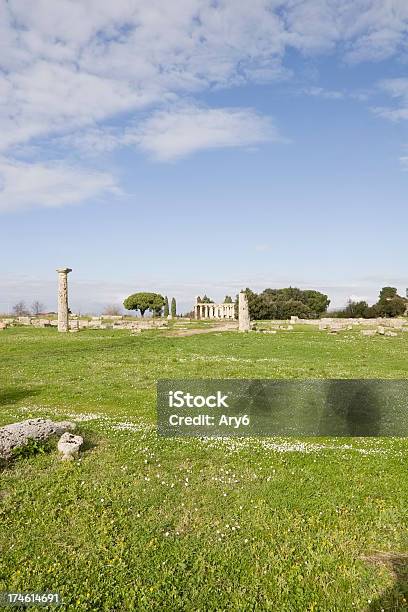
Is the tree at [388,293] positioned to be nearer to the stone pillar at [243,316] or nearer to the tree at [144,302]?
the tree at [144,302]

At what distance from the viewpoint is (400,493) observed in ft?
29.4

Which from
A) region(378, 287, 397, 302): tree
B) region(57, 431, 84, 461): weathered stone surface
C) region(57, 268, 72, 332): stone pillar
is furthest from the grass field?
region(378, 287, 397, 302): tree

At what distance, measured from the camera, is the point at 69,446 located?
10.3 m

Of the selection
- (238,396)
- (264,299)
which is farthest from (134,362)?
(264,299)

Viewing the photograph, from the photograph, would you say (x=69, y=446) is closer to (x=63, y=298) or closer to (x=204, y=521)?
(x=204, y=521)

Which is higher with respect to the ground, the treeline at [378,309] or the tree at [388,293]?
the tree at [388,293]

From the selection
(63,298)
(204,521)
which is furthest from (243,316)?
(204,521)

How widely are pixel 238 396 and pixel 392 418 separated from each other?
5172 mm

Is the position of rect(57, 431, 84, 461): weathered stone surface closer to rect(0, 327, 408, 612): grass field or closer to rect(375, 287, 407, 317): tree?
rect(0, 327, 408, 612): grass field

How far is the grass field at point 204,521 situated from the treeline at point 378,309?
255 feet

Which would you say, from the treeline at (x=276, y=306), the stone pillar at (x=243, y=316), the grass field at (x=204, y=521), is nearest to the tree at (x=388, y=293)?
the treeline at (x=276, y=306)

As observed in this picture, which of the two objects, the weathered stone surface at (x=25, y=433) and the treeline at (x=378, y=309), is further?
the treeline at (x=378, y=309)

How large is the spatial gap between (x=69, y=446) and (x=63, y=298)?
133ft

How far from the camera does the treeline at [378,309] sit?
8556 cm
